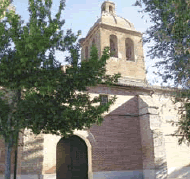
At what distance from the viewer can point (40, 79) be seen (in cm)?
730

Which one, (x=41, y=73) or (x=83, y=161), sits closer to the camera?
(x=41, y=73)

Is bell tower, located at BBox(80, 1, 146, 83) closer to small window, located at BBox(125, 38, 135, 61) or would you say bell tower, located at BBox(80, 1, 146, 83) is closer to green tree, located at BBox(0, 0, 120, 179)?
small window, located at BBox(125, 38, 135, 61)

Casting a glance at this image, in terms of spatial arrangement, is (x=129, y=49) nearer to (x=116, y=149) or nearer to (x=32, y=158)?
(x=116, y=149)

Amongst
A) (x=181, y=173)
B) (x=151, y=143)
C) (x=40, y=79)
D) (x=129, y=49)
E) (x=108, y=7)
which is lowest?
(x=181, y=173)

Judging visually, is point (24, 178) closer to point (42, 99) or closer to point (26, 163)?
point (26, 163)

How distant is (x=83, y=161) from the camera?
13.8 m

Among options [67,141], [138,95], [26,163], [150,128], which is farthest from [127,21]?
[26,163]

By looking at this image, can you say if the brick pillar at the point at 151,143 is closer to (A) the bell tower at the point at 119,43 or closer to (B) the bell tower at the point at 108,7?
(A) the bell tower at the point at 119,43

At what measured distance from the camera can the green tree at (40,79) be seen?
23.1 ft

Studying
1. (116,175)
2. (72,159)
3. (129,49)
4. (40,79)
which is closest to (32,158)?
(72,159)

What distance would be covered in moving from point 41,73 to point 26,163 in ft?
20.6

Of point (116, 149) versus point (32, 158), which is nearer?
point (32, 158)

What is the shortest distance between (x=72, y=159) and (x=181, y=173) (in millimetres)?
7728

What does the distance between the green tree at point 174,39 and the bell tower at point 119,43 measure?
9.70 meters
